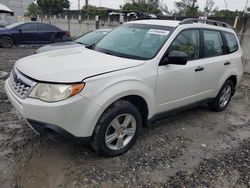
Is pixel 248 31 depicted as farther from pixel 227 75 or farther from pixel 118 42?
pixel 118 42

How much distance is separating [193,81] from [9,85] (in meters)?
2.59

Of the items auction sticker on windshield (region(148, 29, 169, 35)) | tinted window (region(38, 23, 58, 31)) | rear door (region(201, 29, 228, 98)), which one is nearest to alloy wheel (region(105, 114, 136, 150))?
auction sticker on windshield (region(148, 29, 169, 35))

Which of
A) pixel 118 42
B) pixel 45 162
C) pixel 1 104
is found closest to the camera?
pixel 45 162

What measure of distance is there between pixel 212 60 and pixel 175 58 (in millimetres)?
1254

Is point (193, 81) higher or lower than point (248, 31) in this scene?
lower

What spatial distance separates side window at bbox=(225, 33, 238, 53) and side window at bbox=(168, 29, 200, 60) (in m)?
1.08

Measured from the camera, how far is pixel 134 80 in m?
3.18

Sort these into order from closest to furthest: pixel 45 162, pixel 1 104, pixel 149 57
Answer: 1. pixel 45 162
2. pixel 149 57
3. pixel 1 104

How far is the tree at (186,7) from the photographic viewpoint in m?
24.4

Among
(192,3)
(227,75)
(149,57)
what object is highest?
(192,3)

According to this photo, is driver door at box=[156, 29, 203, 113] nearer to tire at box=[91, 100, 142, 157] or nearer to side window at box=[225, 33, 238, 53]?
tire at box=[91, 100, 142, 157]

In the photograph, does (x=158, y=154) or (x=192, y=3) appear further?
(x=192, y=3)

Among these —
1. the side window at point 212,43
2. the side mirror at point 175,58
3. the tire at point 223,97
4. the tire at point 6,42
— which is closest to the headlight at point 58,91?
the side mirror at point 175,58

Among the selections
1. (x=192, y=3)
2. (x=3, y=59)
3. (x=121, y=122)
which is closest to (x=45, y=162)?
(x=121, y=122)
